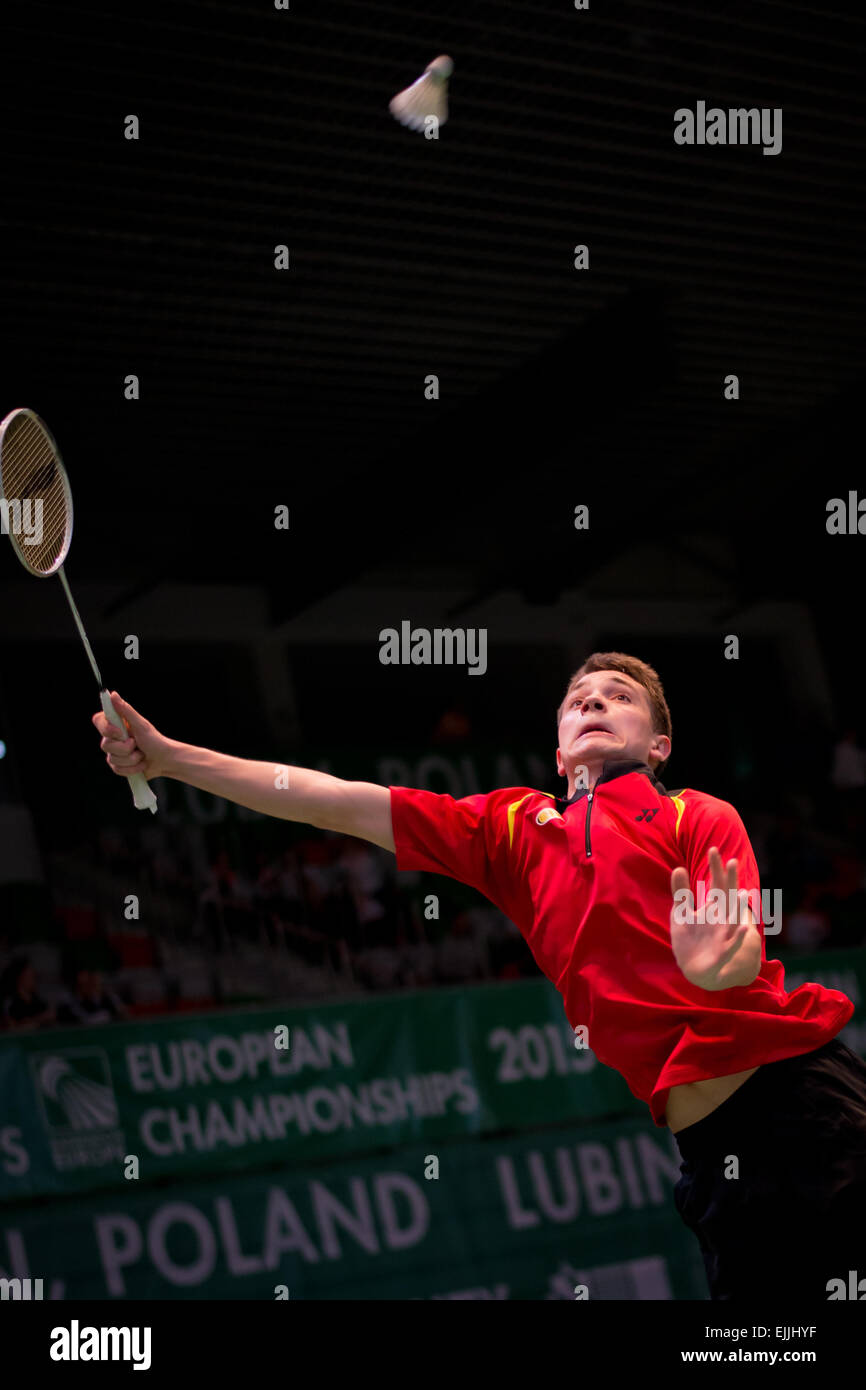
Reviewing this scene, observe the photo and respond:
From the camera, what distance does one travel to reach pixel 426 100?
23.1 ft

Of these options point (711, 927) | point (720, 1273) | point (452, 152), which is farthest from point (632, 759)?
point (452, 152)

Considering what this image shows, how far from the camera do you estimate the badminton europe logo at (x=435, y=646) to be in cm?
1434

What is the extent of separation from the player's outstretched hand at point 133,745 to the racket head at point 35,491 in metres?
0.76

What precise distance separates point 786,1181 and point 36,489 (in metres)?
3.09

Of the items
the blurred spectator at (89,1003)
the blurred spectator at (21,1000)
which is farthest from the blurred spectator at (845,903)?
the blurred spectator at (21,1000)

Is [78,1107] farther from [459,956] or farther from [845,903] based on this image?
[845,903]

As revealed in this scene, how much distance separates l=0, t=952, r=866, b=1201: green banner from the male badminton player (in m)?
4.83

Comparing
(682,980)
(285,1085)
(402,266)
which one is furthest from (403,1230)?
(402,266)

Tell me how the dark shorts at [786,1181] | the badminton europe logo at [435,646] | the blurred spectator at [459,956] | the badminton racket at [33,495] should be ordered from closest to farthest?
1. the dark shorts at [786,1181]
2. the badminton racket at [33,495]
3. the blurred spectator at [459,956]
4. the badminton europe logo at [435,646]

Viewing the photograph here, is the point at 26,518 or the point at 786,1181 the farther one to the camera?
the point at 26,518

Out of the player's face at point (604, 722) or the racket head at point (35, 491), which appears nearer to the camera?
the player's face at point (604, 722)

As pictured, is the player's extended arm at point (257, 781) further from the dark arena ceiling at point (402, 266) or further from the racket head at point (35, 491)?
the dark arena ceiling at point (402, 266)

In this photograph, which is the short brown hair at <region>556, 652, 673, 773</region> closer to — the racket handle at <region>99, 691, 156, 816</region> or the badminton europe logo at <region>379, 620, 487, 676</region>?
the racket handle at <region>99, 691, 156, 816</region>

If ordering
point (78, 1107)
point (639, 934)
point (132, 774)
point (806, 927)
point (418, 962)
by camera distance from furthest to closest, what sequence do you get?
point (806, 927), point (418, 962), point (78, 1107), point (132, 774), point (639, 934)
